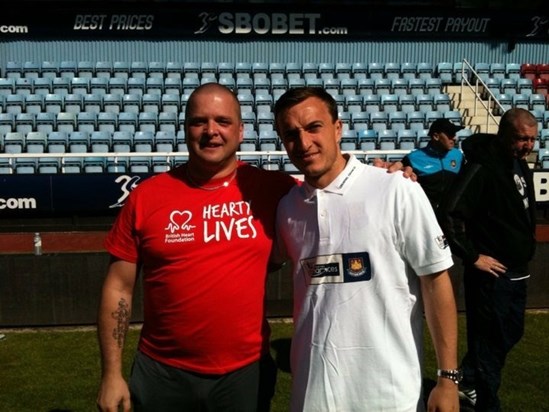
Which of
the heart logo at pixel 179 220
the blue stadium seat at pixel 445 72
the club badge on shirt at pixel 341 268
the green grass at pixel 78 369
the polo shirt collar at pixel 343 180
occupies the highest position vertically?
the blue stadium seat at pixel 445 72

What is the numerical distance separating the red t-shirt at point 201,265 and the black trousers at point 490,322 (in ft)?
5.64

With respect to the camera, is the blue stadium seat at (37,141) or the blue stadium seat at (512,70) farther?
the blue stadium seat at (512,70)

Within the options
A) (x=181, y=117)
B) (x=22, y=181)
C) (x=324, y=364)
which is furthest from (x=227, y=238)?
(x=181, y=117)

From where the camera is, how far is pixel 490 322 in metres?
3.63

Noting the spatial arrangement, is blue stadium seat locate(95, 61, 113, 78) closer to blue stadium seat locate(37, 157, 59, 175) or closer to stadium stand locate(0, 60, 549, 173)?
stadium stand locate(0, 60, 549, 173)

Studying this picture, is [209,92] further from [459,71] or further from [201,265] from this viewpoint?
[459,71]

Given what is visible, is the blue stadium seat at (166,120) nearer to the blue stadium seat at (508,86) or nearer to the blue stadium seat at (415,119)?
the blue stadium seat at (415,119)

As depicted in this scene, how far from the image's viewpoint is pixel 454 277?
21.8ft

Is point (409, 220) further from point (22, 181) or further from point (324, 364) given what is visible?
point (22, 181)

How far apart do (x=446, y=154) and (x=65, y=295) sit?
13.8 feet

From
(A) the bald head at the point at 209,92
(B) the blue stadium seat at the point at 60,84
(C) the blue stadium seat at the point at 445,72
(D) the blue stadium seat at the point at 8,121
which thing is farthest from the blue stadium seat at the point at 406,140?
(A) the bald head at the point at 209,92

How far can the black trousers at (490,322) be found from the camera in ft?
11.8

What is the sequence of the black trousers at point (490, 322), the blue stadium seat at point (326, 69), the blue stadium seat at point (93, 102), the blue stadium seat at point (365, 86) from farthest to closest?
the blue stadium seat at point (326, 69) → the blue stadium seat at point (365, 86) → the blue stadium seat at point (93, 102) → the black trousers at point (490, 322)

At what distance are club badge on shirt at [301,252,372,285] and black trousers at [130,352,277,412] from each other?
1.92ft
